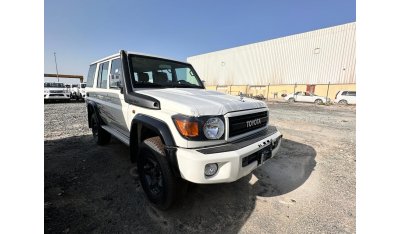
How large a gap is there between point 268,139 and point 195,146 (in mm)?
1048

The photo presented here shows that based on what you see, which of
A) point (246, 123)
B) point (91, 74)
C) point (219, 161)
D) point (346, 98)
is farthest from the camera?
point (346, 98)

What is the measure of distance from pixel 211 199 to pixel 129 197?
1.12 m

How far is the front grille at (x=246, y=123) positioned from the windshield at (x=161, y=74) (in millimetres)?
1546

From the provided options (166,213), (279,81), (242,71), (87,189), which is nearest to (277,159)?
(166,213)

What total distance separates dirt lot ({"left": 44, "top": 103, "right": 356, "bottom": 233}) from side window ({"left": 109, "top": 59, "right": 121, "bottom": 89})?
4.88 feet

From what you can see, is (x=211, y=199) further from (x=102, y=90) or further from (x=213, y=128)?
(x=102, y=90)

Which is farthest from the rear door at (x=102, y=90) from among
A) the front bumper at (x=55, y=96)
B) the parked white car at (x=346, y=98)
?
the parked white car at (x=346, y=98)

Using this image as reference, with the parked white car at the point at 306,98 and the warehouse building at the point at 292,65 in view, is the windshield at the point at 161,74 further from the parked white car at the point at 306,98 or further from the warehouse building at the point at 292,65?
the parked white car at the point at 306,98

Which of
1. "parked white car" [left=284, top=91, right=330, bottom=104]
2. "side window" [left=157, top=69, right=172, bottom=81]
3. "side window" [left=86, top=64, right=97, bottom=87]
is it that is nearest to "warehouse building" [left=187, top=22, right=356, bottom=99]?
"parked white car" [left=284, top=91, right=330, bottom=104]

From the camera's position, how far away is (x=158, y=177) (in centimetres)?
257

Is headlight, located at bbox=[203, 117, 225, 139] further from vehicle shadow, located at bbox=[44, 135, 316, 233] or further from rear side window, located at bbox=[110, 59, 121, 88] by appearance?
rear side window, located at bbox=[110, 59, 121, 88]

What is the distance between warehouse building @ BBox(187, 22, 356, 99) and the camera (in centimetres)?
2527

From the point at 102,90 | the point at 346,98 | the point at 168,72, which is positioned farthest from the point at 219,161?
the point at 346,98

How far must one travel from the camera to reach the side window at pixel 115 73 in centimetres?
330
